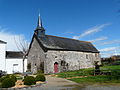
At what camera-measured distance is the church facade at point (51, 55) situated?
23.5 metres

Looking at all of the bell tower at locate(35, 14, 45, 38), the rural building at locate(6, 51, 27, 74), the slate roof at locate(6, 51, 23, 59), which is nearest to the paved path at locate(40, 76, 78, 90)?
the bell tower at locate(35, 14, 45, 38)

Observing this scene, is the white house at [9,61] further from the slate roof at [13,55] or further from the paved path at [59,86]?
the paved path at [59,86]

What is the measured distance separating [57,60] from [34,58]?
5.14 metres

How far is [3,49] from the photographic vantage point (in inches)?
975

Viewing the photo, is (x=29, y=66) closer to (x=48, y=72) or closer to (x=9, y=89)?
(x=48, y=72)

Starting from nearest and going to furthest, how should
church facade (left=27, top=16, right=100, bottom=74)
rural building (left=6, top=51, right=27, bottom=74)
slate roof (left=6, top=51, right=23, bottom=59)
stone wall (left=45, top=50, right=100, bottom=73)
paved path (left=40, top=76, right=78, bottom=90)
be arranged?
paved path (left=40, top=76, right=78, bottom=90)
stone wall (left=45, top=50, right=100, bottom=73)
church facade (left=27, top=16, right=100, bottom=74)
rural building (left=6, top=51, right=27, bottom=74)
slate roof (left=6, top=51, right=23, bottom=59)

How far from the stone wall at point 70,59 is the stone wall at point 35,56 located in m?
1.53

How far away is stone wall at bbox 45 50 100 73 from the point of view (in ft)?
76.8

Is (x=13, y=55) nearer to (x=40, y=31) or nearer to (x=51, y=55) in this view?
(x=40, y=31)

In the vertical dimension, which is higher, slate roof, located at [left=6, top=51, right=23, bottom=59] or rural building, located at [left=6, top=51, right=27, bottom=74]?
slate roof, located at [left=6, top=51, right=23, bottom=59]

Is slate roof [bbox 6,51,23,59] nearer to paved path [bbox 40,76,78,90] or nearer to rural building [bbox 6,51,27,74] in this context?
rural building [bbox 6,51,27,74]

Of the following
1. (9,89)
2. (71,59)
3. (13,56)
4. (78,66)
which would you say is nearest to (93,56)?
(78,66)

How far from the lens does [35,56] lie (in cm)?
2603

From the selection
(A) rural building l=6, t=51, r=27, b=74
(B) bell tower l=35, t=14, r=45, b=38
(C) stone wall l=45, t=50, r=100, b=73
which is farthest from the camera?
(B) bell tower l=35, t=14, r=45, b=38
